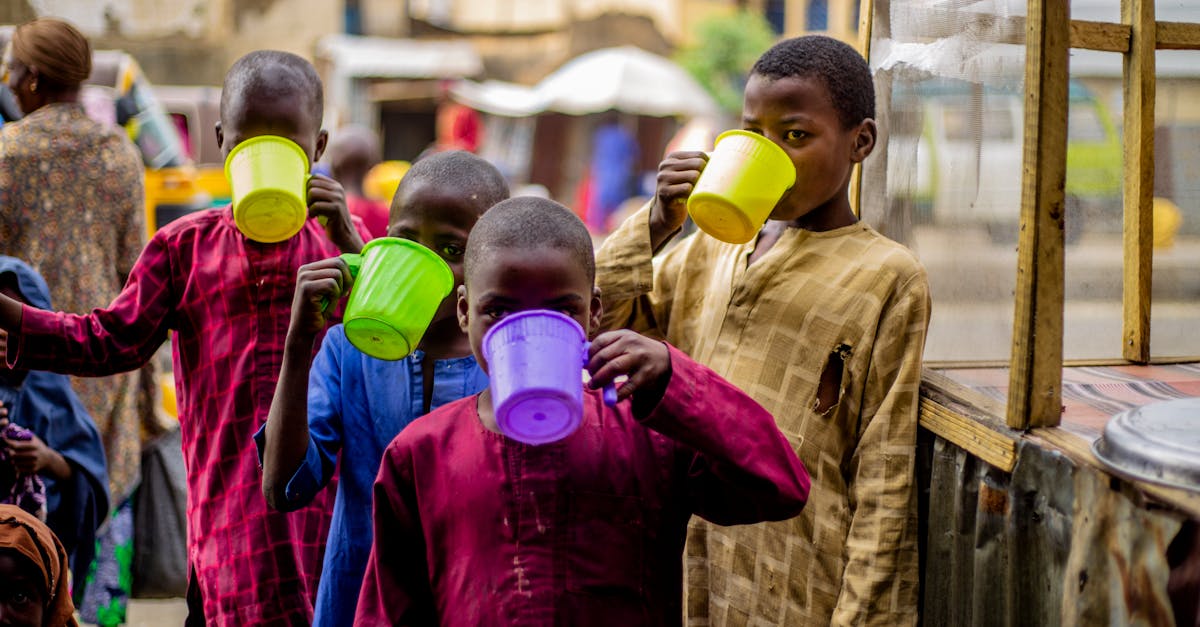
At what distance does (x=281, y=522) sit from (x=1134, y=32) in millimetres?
2112

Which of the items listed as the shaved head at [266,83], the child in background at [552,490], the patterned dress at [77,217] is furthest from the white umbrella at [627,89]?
the child in background at [552,490]

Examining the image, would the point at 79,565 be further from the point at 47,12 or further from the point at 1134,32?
the point at 47,12

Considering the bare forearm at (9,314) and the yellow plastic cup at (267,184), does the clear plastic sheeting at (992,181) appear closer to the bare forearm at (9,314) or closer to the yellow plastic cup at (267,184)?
the yellow plastic cup at (267,184)

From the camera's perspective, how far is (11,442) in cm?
315

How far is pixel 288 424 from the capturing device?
1932 mm

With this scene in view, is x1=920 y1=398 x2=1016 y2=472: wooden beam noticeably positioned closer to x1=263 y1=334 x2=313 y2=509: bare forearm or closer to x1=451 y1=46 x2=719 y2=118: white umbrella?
x1=263 y1=334 x2=313 y2=509: bare forearm

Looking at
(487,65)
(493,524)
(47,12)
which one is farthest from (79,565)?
(487,65)

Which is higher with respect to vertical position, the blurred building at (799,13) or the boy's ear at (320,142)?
the blurred building at (799,13)

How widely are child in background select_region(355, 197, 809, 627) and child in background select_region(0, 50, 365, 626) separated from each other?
2.50 ft

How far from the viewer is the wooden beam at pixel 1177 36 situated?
2.47 meters

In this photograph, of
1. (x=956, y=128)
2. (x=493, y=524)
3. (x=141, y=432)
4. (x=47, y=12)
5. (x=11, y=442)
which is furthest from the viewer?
(x=47, y=12)

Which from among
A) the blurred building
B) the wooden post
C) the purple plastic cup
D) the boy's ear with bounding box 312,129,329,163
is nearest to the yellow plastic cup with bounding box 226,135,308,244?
the boy's ear with bounding box 312,129,329,163

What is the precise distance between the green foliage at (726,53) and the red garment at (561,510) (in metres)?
18.8

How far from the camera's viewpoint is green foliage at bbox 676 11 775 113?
66.8ft
